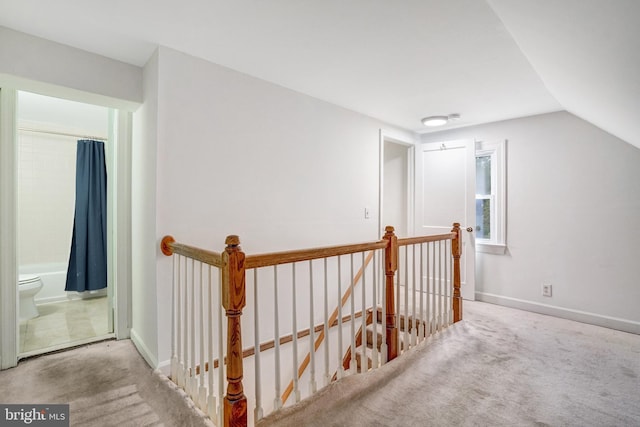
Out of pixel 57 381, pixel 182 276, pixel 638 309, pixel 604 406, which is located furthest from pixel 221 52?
pixel 638 309

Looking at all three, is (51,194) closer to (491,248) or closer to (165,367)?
(165,367)

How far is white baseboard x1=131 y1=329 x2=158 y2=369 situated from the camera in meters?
2.12

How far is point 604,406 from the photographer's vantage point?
1774 mm

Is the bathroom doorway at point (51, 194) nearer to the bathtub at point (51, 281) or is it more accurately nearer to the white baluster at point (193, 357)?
the bathtub at point (51, 281)

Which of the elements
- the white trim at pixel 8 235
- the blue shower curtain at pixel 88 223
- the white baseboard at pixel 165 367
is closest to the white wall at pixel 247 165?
the white baseboard at pixel 165 367

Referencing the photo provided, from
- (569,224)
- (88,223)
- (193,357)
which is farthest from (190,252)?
(569,224)

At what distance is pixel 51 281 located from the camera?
3844mm

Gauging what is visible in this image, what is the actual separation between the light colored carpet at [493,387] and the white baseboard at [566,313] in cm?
15

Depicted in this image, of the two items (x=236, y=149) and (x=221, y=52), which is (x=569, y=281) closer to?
(x=236, y=149)

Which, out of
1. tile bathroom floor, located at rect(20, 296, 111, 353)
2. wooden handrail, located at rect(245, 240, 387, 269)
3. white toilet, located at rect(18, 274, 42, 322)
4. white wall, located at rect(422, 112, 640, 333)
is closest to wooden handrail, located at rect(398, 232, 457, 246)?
wooden handrail, located at rect(245, 240, 387, 269)

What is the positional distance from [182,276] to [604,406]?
267 centimetres

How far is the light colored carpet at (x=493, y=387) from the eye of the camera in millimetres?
1649

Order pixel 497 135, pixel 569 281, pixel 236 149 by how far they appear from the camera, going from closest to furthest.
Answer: pixel 236 149 < pixel 569 281 < pixel 497 135

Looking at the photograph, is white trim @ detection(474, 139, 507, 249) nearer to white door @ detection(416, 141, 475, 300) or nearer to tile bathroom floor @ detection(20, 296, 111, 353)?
white door @ detection(416, 141, 475, 300)
